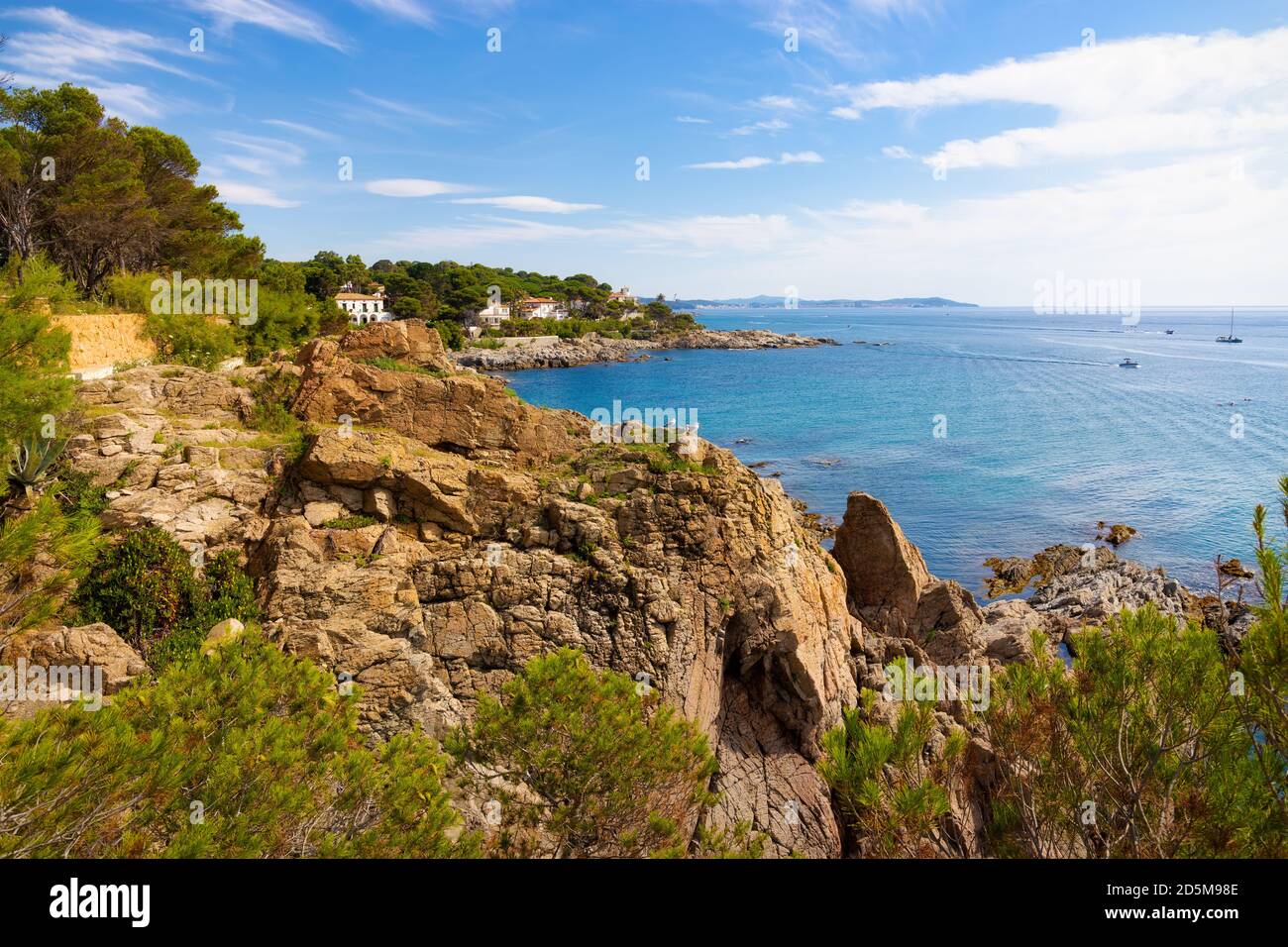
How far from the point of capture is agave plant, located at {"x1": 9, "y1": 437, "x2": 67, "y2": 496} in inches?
531

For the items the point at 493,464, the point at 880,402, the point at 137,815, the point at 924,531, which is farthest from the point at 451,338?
the point at 137,815

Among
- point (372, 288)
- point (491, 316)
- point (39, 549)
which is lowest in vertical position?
point (39, 549)

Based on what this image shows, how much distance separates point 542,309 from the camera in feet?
468

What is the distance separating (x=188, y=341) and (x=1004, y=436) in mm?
62232

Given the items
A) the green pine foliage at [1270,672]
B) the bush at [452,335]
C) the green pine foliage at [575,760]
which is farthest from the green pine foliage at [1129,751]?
the bush at [452,335]

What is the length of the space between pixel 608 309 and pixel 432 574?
147580mm

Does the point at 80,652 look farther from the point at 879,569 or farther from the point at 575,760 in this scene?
the point at 879,569

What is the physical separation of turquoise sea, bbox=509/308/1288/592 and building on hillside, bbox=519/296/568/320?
97.3 feet

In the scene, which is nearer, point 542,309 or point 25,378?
point 25,378

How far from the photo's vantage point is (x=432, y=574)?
52.6ft

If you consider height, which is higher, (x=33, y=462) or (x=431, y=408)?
(x=431, y=408)

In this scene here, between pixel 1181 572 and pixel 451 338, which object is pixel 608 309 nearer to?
pixel 451 338

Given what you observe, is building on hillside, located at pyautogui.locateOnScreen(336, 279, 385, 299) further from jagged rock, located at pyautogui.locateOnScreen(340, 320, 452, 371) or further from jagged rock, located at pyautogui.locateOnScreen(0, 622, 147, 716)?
jagged rock, located at pyautogui.locateOnScreen(0, 622, 147, 716)

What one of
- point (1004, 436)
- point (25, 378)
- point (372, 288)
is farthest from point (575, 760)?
point (372, 288)
